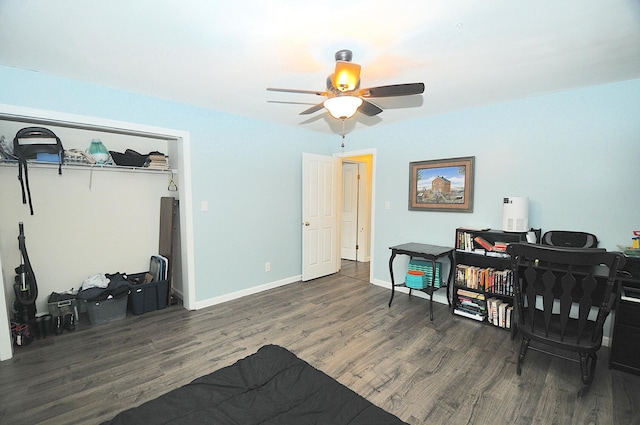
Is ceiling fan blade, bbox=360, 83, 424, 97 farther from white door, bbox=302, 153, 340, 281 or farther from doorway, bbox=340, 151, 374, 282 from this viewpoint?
doorway, bbox=340, 151, 374, 282

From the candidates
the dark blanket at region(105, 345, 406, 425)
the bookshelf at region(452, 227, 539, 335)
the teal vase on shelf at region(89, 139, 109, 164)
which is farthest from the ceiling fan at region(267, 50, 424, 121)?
the teal vase on shelf at region(89, 139, 109, 164)

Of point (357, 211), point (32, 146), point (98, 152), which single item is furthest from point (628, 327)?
point (32, 146)

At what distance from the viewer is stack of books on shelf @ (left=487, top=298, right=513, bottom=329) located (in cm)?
293

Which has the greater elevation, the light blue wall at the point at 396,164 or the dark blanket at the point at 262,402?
the light blue wall at the point at 396,164

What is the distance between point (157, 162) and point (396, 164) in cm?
317

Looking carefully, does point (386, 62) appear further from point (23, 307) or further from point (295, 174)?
point (23, 307)

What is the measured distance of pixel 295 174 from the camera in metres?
4.39

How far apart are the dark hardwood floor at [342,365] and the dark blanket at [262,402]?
3.01 ft

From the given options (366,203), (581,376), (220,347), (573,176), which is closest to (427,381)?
(581,376)

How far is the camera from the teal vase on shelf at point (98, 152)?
10.3 ft

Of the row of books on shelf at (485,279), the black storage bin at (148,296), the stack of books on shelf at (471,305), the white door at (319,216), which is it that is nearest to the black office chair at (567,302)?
the row of books on shelf at (485,279)

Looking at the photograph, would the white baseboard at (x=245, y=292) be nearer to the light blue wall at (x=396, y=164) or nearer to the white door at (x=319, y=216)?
the light blue wall at (x=396, y=164)

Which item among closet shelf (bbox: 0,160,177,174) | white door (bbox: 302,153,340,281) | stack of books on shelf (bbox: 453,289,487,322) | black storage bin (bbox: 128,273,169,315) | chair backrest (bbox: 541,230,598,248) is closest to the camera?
chair backrest (bbox: 541,230,598,248)

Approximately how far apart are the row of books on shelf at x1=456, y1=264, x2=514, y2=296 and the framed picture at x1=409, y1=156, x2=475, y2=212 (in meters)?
0.73
